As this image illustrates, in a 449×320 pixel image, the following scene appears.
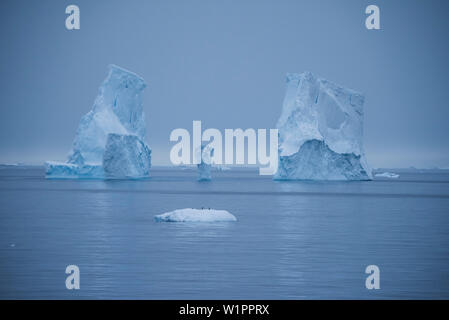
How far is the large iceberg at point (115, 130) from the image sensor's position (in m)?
60.0

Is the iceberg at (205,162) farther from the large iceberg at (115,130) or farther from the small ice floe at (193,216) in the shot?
the small ice floe at (193,216)

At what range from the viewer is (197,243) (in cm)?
1947

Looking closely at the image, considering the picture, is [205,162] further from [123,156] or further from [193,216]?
[193,216]

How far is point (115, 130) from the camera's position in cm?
6134

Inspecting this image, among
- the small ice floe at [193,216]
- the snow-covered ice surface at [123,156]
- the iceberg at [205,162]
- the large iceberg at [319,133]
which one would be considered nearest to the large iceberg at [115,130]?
the snow-covered ice surface at [123,156]

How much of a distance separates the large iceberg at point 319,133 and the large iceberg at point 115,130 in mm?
13467

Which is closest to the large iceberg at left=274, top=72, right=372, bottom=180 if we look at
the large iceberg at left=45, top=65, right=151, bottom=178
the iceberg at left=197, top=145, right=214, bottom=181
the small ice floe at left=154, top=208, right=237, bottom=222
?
the iceberg at left=197, top=145, right=214, bottom=181

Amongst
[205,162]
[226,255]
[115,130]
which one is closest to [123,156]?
[115,130]

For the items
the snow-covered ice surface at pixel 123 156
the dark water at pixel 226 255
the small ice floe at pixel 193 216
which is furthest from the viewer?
the snow-covered ice surface at pixel 123 156

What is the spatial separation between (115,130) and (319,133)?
18283 millimetres

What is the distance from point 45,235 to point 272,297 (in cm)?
1186

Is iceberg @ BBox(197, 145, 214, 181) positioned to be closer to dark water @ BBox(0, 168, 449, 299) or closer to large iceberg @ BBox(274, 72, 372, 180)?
large iceberg @ BBox(274, 72, 372, 180)
